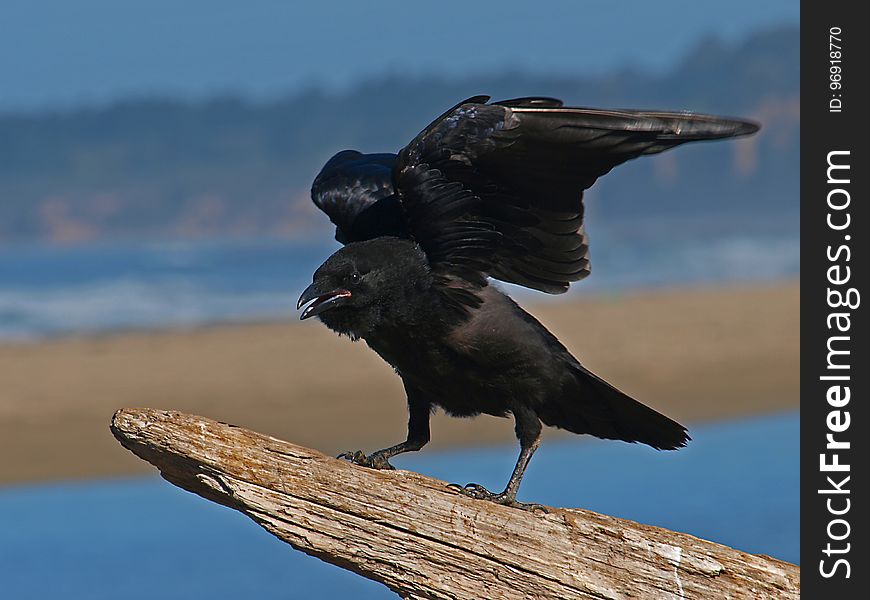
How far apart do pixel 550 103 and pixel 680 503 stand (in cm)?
535

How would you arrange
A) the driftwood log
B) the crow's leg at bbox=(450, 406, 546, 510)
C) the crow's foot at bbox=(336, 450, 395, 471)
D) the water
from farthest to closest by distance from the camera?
the water, the crow's foot at bbox=(336, 450, 395, 471), the crow's leg at bbox=(450, 406, 546, 510), the driftwood log

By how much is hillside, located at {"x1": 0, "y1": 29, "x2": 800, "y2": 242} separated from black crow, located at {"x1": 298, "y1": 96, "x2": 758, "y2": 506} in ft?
253

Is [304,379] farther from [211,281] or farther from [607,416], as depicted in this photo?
[211,281]

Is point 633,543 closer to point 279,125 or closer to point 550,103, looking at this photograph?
point 550,103

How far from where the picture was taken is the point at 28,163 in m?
126

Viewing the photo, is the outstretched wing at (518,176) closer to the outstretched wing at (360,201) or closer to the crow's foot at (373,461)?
the outstretched wing at (360,201)

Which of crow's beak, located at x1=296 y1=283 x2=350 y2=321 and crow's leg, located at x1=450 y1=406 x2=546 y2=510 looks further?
crow's leg, located at x1=450 y1=406 x2=546 y2=510

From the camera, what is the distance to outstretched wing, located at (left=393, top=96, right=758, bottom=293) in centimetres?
513

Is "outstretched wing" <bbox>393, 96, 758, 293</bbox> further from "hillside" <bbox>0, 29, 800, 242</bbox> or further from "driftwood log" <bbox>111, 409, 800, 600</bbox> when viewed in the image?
"hillside" <bbox>0, 29, 800, 242</bbox>

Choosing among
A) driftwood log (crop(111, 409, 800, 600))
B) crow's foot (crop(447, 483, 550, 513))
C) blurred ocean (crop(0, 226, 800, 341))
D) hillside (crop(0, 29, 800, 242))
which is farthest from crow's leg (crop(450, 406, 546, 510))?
hillside (crop(0, 29, 800, 242))

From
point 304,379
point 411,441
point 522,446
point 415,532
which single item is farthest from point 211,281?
point 415,532

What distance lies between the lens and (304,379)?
15906 mm

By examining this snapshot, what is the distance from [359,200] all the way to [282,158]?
423 feet
